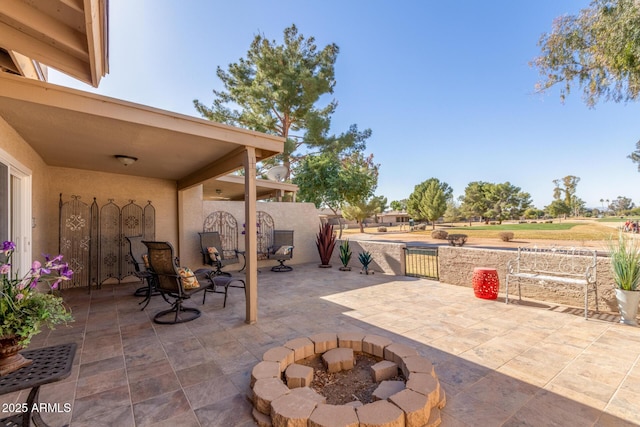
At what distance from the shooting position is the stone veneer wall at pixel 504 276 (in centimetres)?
383

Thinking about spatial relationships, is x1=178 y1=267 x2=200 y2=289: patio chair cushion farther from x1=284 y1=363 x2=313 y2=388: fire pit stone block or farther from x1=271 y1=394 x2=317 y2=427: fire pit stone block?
x1=271 y1=394 x2=317 y2=427: fire pit stone block

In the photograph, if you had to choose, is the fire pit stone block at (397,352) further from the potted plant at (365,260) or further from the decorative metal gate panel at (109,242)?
the decorative metal gate panel at (109,242)

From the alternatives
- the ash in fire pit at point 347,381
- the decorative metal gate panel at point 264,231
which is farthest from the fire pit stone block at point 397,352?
the decorative metal gate panel at point 264,231

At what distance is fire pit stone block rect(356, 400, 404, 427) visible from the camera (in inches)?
60.5

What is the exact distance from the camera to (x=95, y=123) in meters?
3.03

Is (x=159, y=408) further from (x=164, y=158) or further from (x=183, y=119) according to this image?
(x=164, y=158)

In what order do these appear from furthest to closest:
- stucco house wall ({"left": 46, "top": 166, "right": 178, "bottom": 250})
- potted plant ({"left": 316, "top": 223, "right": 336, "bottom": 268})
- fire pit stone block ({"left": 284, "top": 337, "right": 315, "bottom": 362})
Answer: potted plant ({"left": 316, "top": 223, "right": 336, "bottom": 268}) → stucco house wall ({"left": 46, "top": 166, "right": 178, "bottom": 250}) → fire pit stone block ({"left": 284, "top": 337, "right": 315, "bottom": 362})

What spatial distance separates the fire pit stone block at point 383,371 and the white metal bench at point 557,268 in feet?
9.88

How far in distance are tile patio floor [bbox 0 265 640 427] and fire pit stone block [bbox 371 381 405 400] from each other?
1.10ft

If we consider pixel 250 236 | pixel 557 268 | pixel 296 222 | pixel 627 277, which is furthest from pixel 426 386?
pixel 296 222

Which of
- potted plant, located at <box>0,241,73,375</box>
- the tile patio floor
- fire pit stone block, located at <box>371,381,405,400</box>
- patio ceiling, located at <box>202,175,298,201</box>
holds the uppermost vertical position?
patio ceiling, located at <box>202,175,298,201</box>

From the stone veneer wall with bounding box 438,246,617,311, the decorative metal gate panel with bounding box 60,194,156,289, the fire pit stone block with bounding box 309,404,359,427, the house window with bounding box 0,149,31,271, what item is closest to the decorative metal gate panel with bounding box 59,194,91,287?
the decorative metal gate panel with bounding box 60,194,156,289

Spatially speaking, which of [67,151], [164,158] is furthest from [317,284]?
[67,151]

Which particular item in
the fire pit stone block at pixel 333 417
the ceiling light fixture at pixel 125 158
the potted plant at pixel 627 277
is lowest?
the fire pit stone block at pixel 333 417
